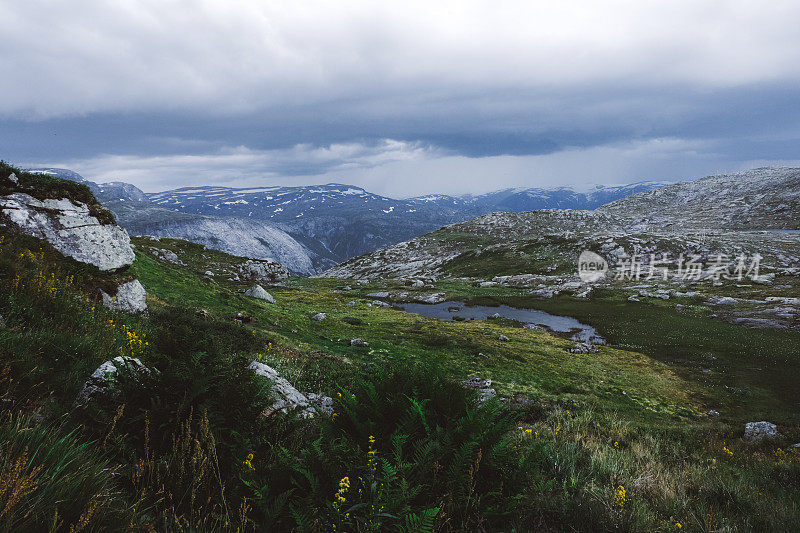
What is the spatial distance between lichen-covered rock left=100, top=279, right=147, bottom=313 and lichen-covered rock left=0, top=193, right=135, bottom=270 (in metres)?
1.66

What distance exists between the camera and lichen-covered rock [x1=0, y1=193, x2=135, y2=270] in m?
14.5

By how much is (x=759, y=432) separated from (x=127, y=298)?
2891cm

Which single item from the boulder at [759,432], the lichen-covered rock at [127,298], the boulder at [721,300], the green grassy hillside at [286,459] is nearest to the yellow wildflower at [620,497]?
the green grassy hillside at [286,459]

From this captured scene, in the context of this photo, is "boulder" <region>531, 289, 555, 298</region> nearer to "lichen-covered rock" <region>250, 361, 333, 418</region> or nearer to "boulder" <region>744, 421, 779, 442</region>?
"boulder" <region>744, 421, 779, 442</region>

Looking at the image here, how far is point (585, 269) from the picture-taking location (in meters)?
108

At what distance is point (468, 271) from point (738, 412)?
360 feet

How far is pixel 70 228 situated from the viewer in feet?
52.5

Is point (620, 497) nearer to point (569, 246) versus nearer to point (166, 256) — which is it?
point (166, 256)

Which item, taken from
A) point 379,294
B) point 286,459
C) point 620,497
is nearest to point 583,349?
point 620,497

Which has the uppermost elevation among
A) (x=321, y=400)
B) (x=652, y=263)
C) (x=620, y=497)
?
(x=620, y=497)

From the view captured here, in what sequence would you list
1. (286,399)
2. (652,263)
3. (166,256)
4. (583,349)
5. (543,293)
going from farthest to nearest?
(652,263) < (543,293) < (166,256) < (583,349) < (286,399)

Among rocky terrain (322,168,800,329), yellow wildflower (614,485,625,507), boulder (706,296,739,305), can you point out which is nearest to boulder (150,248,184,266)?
rocky terrain (322,168,800,329)

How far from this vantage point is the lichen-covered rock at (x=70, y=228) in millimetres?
14492

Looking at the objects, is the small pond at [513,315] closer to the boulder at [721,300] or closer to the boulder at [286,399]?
the boulder at [721,300]
